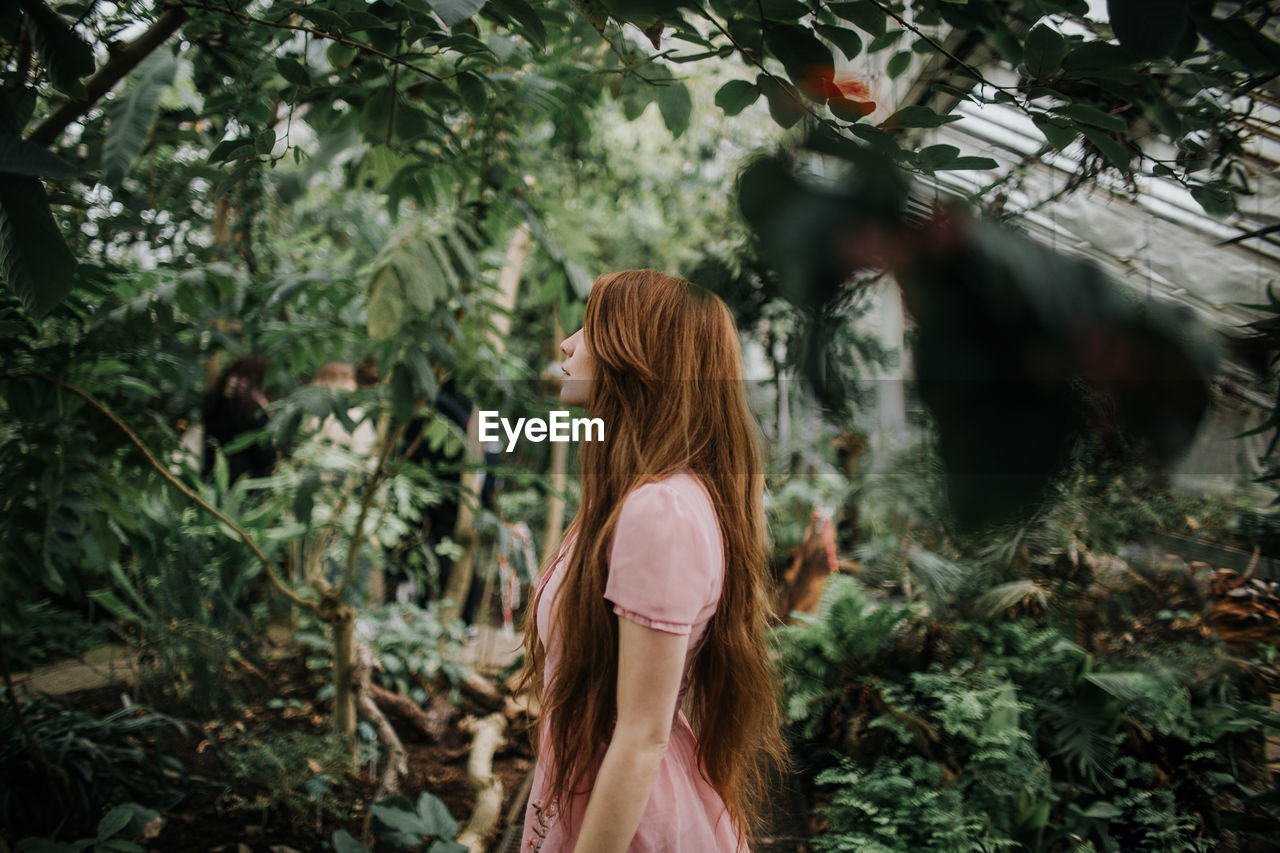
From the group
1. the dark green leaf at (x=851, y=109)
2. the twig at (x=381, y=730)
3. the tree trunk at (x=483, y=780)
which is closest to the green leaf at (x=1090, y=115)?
the dark green leaf at (x=851, y=109)

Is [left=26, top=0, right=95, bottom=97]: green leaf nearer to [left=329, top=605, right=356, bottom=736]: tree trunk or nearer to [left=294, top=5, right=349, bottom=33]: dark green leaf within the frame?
[left=294, top=5, right=349, bottom=33]: dark green leaf

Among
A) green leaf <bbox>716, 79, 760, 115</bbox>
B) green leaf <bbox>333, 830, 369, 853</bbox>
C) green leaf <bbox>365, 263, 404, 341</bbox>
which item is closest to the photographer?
green leaf <bbox>716, 79, 760, 115</bbox>

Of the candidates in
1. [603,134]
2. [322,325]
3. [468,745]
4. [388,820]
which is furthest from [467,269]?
[603,134]

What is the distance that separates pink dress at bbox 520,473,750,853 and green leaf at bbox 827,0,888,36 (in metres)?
0.54

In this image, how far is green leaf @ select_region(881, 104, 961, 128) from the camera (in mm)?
395

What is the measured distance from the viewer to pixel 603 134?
4.73 metres

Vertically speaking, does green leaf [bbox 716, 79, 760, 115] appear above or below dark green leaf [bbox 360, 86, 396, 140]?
below

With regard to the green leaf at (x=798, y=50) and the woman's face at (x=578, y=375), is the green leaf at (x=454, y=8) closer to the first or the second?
the green leaf at (x=798, y=50)

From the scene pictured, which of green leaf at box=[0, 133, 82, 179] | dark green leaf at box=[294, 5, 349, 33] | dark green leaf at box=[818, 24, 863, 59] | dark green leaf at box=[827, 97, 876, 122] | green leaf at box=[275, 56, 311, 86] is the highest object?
dark green leaf at box=[294, 5, 349, 33]

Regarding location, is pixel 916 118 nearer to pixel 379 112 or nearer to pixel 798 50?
pixel 798 50

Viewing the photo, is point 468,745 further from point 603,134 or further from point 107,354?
point 603,134

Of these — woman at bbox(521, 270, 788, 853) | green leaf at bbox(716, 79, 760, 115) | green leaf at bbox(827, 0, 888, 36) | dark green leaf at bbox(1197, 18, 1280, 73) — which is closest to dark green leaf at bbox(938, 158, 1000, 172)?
dark green leaf at bbox(1197, 18, 1280, 73)

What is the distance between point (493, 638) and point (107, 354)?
2.34 metres

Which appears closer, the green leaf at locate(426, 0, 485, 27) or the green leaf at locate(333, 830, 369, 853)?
the green leaf at locate(426, 0, 485, 27)
